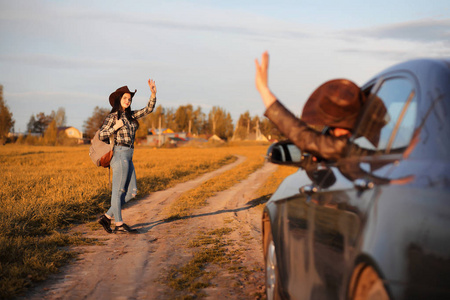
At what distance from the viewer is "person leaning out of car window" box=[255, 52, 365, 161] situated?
9.58 feet

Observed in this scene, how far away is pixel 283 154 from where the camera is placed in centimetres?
390

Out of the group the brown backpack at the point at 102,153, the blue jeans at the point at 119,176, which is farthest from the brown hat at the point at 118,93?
the blue jeans at the point at 119,176

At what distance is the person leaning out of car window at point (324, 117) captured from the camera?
115 inches

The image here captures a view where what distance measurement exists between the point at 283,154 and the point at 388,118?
1397 millimetres

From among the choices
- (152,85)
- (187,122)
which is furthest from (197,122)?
(152,85)

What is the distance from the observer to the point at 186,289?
15.8 feet

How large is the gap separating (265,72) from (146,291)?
2564 mm

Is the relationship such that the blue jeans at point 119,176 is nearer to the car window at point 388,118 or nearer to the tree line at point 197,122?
the car window at point 388,118

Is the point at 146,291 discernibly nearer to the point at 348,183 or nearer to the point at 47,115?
the point at 348,183

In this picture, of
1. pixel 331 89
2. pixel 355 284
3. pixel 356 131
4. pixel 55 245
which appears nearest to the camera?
pixel 355 284

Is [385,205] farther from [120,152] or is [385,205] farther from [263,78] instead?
[120,152]

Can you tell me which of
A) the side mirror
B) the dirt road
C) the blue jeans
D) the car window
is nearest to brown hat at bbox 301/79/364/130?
the car window

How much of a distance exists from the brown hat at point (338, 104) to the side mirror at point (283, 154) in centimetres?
74

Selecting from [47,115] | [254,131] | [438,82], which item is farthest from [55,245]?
[47,115]
